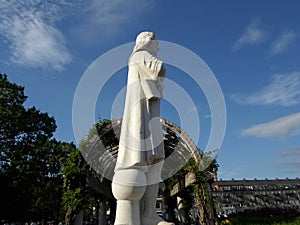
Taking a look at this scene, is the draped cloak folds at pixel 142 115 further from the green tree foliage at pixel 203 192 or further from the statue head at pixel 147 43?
the green tree foliage at pixel 203 192

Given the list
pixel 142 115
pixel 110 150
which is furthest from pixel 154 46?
pixel 110 150

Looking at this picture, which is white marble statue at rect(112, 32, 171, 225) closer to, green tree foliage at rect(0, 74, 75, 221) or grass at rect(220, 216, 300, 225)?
grass at rect(220, 216, 300, 225)

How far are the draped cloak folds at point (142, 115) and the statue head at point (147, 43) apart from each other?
0.09m

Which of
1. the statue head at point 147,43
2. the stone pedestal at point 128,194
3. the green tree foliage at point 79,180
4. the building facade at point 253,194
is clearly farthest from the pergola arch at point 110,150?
the building facade at point 253,194

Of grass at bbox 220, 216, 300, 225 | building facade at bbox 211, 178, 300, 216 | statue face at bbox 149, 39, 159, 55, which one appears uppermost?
building facade at bbox 211, 178, 300, 216

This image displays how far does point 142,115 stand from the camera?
4.90 m

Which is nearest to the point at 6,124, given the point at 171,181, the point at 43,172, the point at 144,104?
the point at 43,172

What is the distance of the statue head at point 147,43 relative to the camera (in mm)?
5250

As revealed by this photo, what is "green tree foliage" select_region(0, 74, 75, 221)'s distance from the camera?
17.3 m

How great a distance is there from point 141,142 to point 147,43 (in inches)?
74.7

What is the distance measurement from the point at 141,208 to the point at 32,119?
59.3 feet

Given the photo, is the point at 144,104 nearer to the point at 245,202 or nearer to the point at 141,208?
the point at 141,208

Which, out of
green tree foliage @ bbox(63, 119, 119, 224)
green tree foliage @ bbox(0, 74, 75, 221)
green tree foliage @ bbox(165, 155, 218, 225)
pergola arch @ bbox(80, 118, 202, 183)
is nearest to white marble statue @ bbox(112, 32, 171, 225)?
pergola arch @ bbox(80, 118, 202, 183)

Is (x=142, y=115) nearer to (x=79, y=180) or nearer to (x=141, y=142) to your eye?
(x=141, y=142)
